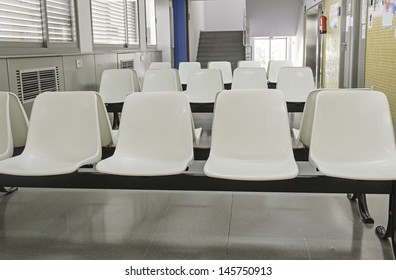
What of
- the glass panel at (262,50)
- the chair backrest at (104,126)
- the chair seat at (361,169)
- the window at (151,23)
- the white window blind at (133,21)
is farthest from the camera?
the glass panel at (262,50)

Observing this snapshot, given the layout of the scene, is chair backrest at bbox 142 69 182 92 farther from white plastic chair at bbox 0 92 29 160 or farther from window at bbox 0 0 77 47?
white plastic chair at bbox 0 92 29 160

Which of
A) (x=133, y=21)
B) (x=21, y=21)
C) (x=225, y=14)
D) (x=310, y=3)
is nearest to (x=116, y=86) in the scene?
(x=21, y=21)

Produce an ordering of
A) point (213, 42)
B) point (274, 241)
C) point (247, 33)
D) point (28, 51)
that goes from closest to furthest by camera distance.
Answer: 1. point (274, 241)
2. point (28, 51)
3. point (247, 33)
4. point (213, 42)

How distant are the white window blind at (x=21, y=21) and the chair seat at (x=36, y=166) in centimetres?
192

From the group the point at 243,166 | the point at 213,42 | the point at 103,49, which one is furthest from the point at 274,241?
the point at 213,42

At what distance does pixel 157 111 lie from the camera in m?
2.72

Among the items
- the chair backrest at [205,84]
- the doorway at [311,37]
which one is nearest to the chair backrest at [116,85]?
the chair backrest at [205,84]

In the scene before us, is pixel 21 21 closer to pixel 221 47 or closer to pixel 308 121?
pixel 308 121

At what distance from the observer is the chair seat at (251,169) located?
7.41ft

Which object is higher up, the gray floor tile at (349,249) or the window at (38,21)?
the window at (38,21)

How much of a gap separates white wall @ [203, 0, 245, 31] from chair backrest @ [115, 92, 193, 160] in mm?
14563

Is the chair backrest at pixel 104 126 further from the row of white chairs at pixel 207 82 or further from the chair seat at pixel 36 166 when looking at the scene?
the row of white chairs at pixel 207 82
